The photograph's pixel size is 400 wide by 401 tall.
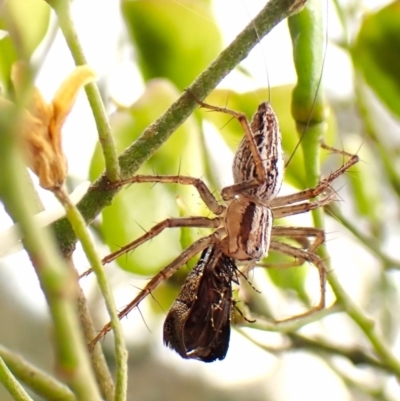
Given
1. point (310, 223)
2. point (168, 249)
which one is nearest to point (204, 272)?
point (168, 249)

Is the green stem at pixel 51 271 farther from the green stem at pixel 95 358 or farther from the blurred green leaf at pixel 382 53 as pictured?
the blurred green leaf at pixel 382 53

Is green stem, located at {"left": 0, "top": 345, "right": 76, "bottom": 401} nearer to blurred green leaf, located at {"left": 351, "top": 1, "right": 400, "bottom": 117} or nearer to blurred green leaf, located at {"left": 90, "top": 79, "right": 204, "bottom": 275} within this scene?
blurred green leaf, located at {"left": 90, "top": 79, "right": 204, "bottom": 275}

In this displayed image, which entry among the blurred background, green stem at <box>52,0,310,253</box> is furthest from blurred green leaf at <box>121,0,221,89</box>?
green stem at <box>52,0,310,253</box>

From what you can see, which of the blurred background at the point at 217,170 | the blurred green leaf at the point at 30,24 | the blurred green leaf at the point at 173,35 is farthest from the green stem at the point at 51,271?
the blurred green leaf at the point at 173,35

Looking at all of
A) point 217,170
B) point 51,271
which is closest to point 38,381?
point 51,271

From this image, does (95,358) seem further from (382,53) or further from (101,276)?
(382,53)

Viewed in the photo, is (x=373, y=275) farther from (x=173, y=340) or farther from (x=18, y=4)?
(x=18, y=4)
